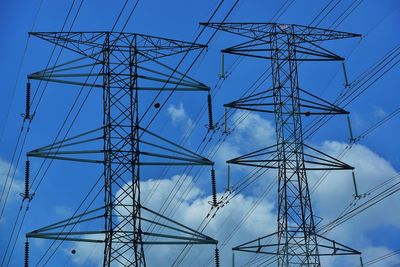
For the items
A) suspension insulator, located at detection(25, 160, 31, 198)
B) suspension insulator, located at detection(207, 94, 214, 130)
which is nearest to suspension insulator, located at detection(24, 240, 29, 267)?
suspension insulator, located at detection(25, 160, 31, 198)

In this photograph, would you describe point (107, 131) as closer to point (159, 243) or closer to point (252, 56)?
point (159, 243)

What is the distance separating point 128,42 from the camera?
Result: 1335 inches

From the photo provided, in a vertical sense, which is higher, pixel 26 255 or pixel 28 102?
pixel 28 102

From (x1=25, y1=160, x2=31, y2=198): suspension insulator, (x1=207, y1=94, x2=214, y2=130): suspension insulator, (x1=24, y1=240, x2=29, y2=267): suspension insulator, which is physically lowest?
(x1=24, y1=240, x2=29, y2=267): suspension insulator

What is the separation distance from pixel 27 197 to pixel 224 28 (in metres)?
11.8

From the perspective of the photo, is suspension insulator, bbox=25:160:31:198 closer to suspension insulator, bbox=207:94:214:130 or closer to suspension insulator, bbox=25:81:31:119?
suspension insulator, bbox=25:81:31:119

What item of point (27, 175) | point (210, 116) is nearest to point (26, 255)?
point (27, 175)

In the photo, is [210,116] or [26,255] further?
[210,116]

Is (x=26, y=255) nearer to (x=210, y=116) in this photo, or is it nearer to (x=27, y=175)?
(x=27, y=175)

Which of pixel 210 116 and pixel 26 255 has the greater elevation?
pixel 210 116

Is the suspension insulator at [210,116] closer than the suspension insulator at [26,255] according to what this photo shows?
No

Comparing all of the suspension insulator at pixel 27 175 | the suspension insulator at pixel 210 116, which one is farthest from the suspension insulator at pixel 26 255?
the suspension insulator at pixel 210 116

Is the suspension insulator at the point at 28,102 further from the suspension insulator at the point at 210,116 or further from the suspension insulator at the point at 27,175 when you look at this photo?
the suspension insulator at the point at 210,116

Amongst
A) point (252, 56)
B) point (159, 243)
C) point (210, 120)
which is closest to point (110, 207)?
point (159, 243)
